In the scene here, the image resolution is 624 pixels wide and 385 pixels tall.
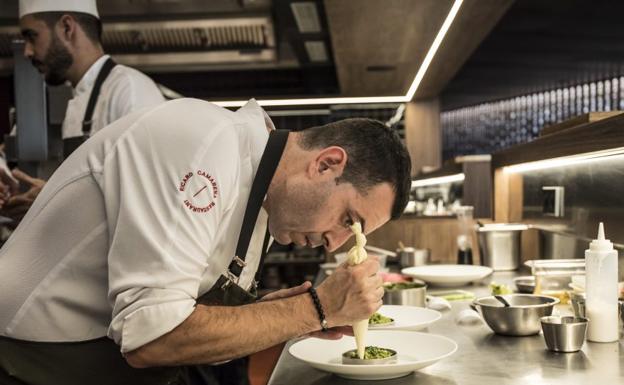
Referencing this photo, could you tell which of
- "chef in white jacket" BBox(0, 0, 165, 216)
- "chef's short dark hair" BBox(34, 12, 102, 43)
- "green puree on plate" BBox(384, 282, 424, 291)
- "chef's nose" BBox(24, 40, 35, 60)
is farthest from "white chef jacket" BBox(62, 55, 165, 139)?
"green puree on plate" BBox(384, 282, 424, 291)

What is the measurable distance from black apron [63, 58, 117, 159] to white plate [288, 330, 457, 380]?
1697 mm

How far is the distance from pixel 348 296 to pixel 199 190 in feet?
1.23

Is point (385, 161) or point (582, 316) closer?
point (385, 161)

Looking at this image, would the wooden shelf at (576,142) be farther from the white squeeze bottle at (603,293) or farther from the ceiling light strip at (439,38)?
the ceiling light strip at (439,38)

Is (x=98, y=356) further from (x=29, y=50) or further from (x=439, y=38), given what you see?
(x=439, y=38)

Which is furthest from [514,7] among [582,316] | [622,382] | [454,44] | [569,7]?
[622,382]

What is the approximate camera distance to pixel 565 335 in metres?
1.67

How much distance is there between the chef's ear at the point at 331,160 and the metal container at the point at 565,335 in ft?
2.05

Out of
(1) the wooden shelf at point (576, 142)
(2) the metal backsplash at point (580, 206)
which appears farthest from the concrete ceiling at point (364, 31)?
(2) the metal backsplash at point (580, 206)

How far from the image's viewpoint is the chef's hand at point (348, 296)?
4.81 ft

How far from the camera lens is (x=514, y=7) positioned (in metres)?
6.59

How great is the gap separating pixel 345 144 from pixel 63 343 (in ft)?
2.34

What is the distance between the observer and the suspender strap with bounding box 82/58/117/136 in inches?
118

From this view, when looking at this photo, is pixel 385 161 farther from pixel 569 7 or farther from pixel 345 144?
pixel 569 7
